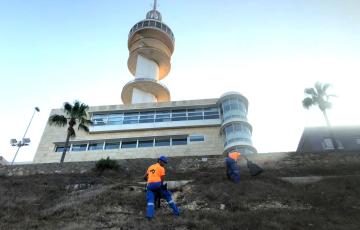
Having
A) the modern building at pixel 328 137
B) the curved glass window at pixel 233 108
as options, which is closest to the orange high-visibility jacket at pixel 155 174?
the curved glass window at pixel 233 108

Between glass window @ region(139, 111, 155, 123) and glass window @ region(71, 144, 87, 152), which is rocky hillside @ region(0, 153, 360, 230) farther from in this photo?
glass window @ region(139, 111, 155, 123)

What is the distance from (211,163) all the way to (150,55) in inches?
1306

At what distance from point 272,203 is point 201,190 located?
9.81 ft

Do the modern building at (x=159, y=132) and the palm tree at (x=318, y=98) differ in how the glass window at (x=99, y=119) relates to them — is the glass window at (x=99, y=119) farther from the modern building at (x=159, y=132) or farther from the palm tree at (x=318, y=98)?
the palm tree at (x=318, y=98)

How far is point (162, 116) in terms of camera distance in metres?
37.0

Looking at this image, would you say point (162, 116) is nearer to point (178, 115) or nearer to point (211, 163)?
point (178, 115)

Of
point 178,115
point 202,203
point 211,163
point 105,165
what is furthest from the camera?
point 178,115

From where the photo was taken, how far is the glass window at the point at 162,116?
36625mm

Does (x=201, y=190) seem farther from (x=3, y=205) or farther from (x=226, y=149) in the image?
(x=226, y=149)

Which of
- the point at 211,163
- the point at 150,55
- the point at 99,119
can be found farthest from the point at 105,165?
the point at 150,55

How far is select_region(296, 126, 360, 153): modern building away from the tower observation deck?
2031 centimetres

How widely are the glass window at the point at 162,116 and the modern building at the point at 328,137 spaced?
15.4 m

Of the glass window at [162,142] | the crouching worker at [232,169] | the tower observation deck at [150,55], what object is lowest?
the crouching worker at [232,169]

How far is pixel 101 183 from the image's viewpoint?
16500mm
